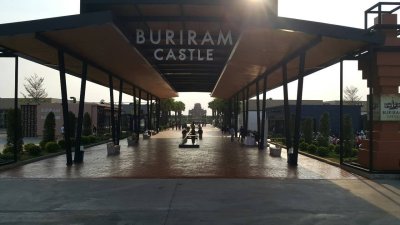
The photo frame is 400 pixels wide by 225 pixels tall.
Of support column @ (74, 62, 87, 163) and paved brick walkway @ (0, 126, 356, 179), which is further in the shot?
support column @ (74, 62, 87, 163)

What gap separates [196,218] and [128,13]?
10275 millimetres

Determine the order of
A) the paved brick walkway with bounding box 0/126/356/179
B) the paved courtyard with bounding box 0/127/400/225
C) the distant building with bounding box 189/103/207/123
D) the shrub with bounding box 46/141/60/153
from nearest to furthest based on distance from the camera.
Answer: the paved courtyard with bounding box 0/127/400/225 → the paved brick walkway with bounding box 0/126/356/179 → the shrub with bounding box 46/141/60/153 → the distant building with bounding box 189/103/207/123

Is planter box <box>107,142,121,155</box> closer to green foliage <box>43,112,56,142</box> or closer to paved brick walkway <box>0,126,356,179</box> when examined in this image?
paved brick walkway <box>0,126,356,179</box>

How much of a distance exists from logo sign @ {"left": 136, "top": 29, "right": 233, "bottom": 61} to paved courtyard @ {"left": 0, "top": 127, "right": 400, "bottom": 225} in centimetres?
467

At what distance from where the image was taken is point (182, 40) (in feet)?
60.3

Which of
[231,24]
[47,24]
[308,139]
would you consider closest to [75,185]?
[47,24]

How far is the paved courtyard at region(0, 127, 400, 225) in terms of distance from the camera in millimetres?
9508

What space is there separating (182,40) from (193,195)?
808 cm

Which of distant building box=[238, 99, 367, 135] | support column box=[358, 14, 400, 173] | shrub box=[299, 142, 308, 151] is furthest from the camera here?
distant building box=[238, 99, 367, 135]

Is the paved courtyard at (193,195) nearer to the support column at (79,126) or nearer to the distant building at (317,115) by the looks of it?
the support column at (79,126)

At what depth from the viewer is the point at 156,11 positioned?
56.4 ft

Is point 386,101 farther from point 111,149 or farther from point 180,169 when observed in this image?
point 111,149

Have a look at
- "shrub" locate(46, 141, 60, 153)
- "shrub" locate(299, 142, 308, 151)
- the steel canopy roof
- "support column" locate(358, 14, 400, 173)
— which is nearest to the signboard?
"support column" locate(358, 14, 400, 173)

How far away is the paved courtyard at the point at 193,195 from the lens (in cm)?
951
